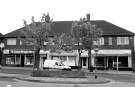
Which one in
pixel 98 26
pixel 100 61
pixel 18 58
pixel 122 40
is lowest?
pixel 100 61

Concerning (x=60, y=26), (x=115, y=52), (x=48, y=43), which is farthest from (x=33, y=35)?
(x=60, y=26)

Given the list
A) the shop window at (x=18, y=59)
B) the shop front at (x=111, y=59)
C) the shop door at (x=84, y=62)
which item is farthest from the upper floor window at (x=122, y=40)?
the shop window at (x=18, y=59)

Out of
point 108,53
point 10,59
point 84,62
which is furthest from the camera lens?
point 10,59

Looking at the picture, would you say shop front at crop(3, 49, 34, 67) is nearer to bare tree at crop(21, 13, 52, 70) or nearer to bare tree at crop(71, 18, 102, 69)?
bare tree at crop(71, 18, 102, 69)

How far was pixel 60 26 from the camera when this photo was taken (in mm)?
60188

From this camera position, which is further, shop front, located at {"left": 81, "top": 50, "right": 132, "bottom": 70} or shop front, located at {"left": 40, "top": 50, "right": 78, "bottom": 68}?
shop front, located at {"left": 40, "top": 50, "right": 78, "bottom": 68}

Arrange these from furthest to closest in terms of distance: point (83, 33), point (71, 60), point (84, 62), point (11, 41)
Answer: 1. point (11, 41)
2. point (71, 60)
3. point (84, 62)
4. point (83, 33)

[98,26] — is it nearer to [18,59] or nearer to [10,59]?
[18,59]

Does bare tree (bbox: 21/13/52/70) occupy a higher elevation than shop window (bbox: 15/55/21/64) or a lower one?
higher

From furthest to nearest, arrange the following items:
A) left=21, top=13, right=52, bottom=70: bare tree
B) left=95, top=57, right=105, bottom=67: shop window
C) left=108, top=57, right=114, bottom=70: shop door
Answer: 1. left=95, top=57, right=105, bottom=67: shop window
2. left=108, top=57, right=114, bottom=70: shop door
3. left=21, top=13, right=52, bottom=70: bare tree

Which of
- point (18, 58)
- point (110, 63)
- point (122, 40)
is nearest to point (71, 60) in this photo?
point (110, 63)

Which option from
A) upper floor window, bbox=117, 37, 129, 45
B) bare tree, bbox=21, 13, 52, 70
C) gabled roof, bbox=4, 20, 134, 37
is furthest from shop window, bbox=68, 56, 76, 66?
bare tree, bbox=21, 13, 52, 70

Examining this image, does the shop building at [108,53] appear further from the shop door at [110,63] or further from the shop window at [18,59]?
the shop window at [18,59]

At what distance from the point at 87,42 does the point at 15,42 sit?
2367cm
